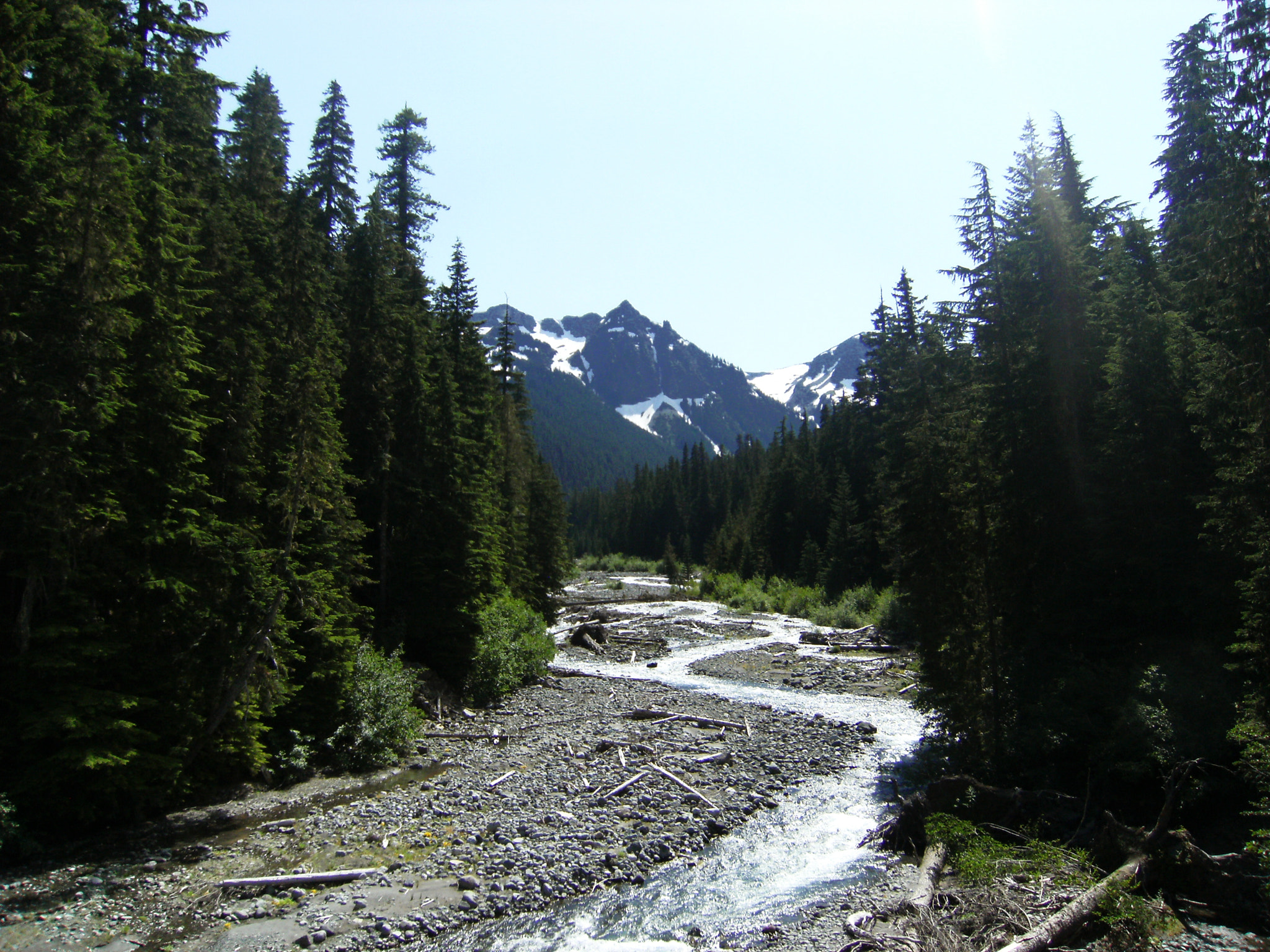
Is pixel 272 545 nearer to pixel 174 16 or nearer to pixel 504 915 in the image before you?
pixel 504 915

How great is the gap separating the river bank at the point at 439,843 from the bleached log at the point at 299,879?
0.18 metres

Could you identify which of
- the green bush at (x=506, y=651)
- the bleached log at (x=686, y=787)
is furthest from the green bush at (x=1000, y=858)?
the green bush at (x=506, y=651)

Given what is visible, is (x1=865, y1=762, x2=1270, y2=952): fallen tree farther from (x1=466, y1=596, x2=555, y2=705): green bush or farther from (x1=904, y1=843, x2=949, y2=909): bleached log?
(x1=466, y1=596, x2=555, y2=705): green bush

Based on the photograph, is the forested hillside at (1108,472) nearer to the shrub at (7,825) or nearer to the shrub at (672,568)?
the shrub at (7,825)

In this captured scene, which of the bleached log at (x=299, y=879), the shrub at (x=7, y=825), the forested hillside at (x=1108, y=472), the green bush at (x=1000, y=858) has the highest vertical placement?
the forested hillside at (x=1108, y=472)

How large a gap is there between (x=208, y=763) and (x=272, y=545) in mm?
4168

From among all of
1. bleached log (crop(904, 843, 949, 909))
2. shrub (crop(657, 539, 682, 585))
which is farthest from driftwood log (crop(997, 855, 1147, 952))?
shrub (crop(657, 539, 682, 585))

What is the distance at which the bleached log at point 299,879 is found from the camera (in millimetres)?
9273

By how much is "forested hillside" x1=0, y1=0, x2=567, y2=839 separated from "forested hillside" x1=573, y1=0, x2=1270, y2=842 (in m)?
13.8

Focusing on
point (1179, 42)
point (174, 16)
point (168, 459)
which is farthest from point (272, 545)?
point (1179, 42)

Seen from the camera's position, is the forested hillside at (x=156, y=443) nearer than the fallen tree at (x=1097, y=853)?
No

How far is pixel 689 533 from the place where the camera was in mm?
99875

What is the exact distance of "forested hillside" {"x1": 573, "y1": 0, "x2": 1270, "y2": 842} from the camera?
10523 mm

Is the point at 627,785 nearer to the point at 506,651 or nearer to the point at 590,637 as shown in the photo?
the point at 506,651
